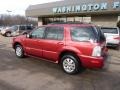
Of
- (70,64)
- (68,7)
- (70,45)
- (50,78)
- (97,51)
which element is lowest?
(50,78)

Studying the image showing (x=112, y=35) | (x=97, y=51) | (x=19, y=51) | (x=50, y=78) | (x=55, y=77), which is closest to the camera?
(x=97, y=51)

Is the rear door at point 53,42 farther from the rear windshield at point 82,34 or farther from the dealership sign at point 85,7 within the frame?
the dealership sign at point 85,7

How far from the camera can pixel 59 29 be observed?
6160mm

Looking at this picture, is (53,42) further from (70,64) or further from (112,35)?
(112,35)

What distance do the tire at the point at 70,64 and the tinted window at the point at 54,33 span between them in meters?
0.79

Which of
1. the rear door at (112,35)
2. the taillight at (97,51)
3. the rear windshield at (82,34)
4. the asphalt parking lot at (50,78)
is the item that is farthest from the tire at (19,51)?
the rear door at (112,35)

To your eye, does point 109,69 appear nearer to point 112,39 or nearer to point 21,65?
point 21,65

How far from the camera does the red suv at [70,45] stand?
5.29 m

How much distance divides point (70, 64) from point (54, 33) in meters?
1.39

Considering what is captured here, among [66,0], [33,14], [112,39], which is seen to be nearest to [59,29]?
[112,39]

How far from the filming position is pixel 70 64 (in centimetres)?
586

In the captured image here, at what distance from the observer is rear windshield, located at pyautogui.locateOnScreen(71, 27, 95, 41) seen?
5.35m

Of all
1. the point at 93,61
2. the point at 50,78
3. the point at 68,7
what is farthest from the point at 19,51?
the point at 68,7

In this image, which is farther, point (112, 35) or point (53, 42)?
point (112, 35)
